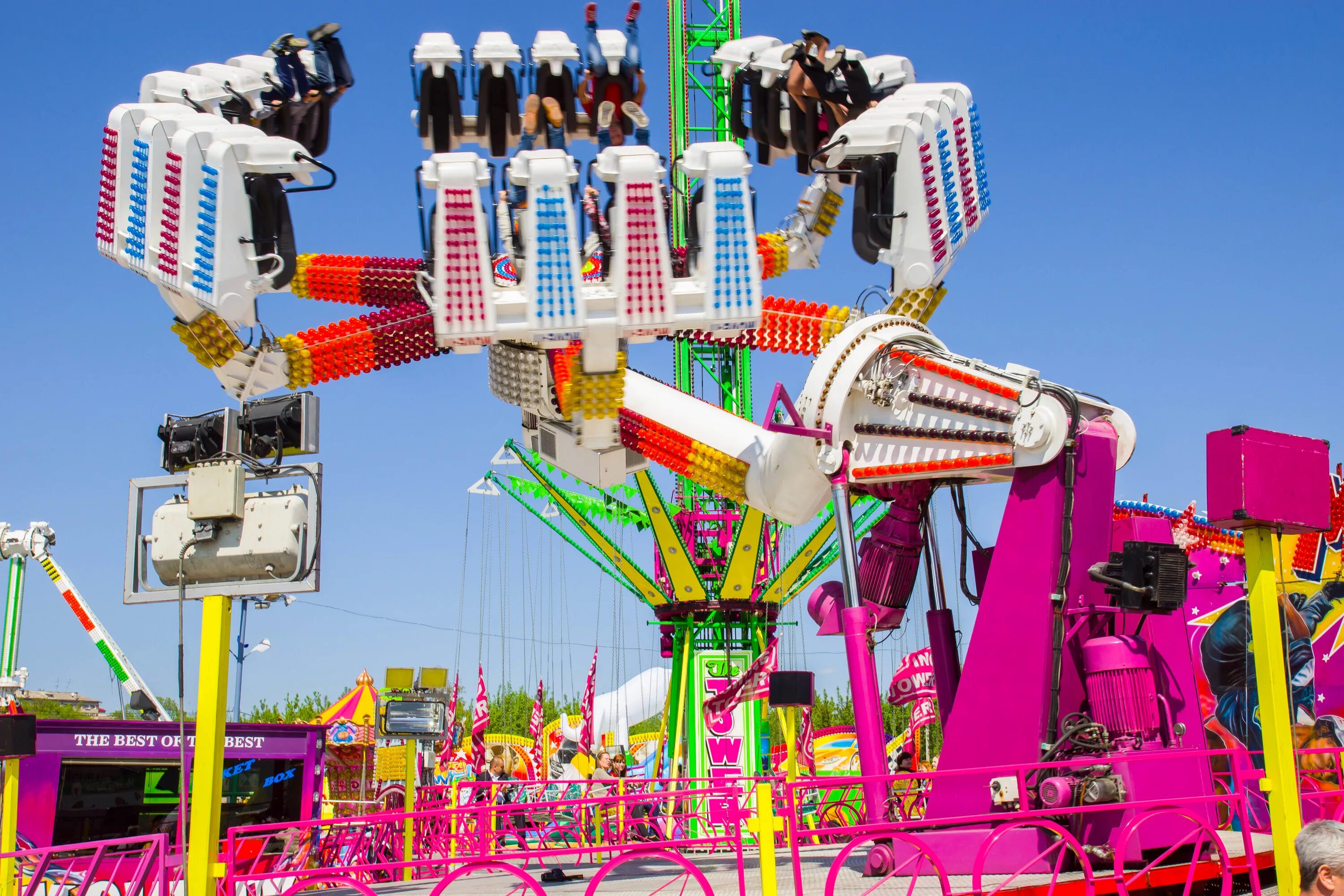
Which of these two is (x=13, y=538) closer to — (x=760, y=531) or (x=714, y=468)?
(x=760, y=531)

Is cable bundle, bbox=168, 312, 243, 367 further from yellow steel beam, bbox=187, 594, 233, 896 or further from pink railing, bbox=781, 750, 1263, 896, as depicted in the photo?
pink railing, bbox=781, 750, 1263, 896

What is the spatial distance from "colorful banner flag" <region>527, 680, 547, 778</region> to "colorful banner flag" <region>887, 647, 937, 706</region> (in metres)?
13.8

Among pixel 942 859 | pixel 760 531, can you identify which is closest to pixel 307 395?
pixel 942 859

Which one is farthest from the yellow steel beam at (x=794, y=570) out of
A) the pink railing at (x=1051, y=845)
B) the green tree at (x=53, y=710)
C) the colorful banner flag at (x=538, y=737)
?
the green tree at (x=53, y=710)

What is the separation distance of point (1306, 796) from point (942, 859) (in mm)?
3001

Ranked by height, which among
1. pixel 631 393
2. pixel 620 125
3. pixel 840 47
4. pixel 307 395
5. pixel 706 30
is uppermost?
pixel 706 30

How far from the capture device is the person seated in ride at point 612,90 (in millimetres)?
12383

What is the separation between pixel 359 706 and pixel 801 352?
3006cm

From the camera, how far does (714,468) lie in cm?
1355

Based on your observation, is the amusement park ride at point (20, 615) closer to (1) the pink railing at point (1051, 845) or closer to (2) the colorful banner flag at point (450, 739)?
(2) the colorful banner flag at point (450, 739)

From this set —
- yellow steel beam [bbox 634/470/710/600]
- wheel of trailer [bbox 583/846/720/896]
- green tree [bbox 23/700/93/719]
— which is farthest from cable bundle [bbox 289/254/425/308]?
green tree [bbox 23/700/93/719]

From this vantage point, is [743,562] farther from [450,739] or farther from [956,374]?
[956,374]

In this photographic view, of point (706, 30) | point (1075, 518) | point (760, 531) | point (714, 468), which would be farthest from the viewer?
point (706, 30)

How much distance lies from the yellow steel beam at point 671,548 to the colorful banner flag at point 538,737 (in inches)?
387
